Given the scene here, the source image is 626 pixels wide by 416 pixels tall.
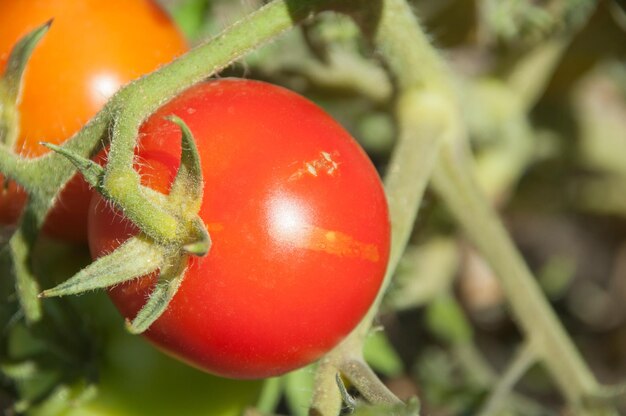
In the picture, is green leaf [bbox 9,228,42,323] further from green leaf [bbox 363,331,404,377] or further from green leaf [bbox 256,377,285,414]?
green leaf [bbox 363,331,404,377]

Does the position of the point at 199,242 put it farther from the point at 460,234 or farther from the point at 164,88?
the point at 460,234

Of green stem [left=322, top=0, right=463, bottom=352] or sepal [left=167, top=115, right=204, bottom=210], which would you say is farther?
green stem [left=322, top=0, right=463, bottom=352]

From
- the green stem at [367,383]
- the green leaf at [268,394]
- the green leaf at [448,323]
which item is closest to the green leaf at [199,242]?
the green stem at [367,383]

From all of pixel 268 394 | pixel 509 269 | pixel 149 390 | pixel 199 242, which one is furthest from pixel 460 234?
pixel 199 242

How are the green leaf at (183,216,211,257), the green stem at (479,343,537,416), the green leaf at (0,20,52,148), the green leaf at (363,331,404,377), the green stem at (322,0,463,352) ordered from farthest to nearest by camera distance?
the green leaf at (363,331,404,377) → the green stem at (479,343,537,416) → the green stem at (322,0,463,352) → the green leaf at (0,20,52,148) → the green leaf at (183,216,211,257)

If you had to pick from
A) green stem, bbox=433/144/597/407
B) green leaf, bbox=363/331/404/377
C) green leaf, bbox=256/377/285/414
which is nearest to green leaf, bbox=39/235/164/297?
green leaf, bbox=256/377/285/414

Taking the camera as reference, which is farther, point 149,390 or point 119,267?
point 149,390
